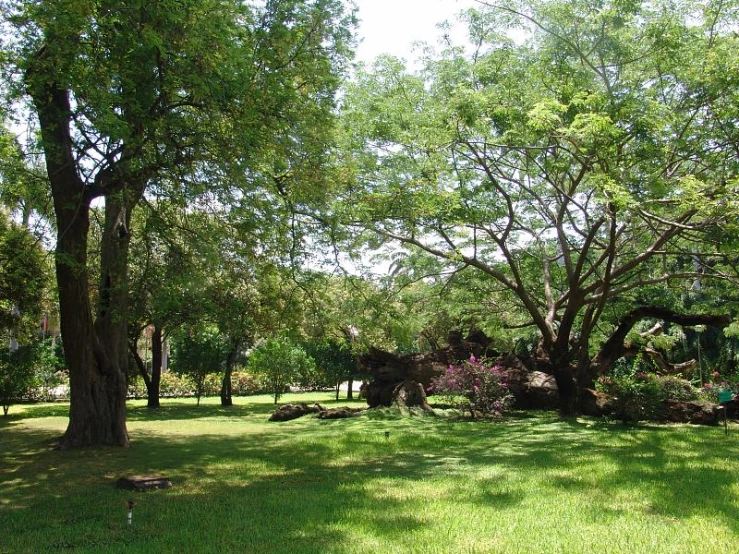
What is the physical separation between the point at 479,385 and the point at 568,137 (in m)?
7.66

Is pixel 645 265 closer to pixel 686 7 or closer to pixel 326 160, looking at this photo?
pixel 686 7

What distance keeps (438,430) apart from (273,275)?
6.01m

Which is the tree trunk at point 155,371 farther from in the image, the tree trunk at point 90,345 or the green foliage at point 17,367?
the tree trunk at point 90,345

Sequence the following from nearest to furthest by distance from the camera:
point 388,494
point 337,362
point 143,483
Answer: point 388,494
point 143,483
point 337,362

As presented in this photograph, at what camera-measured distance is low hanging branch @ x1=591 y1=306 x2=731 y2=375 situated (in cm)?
1610

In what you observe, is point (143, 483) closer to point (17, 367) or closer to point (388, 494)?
point (388, 494)

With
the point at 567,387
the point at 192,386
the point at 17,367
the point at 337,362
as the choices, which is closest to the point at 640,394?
the point at 567,387

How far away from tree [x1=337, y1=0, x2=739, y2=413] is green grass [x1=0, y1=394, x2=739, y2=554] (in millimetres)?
4462

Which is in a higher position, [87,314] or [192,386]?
[87,314]

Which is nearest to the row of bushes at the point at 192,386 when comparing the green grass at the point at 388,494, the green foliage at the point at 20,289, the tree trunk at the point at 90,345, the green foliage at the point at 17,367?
the green foliage at the point at 17,367

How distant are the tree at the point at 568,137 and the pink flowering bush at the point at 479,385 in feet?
A: 6.37

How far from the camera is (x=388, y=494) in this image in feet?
23.3

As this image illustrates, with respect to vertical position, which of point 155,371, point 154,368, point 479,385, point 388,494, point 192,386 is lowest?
point 388,494

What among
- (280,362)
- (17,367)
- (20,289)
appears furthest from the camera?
(280,362)
